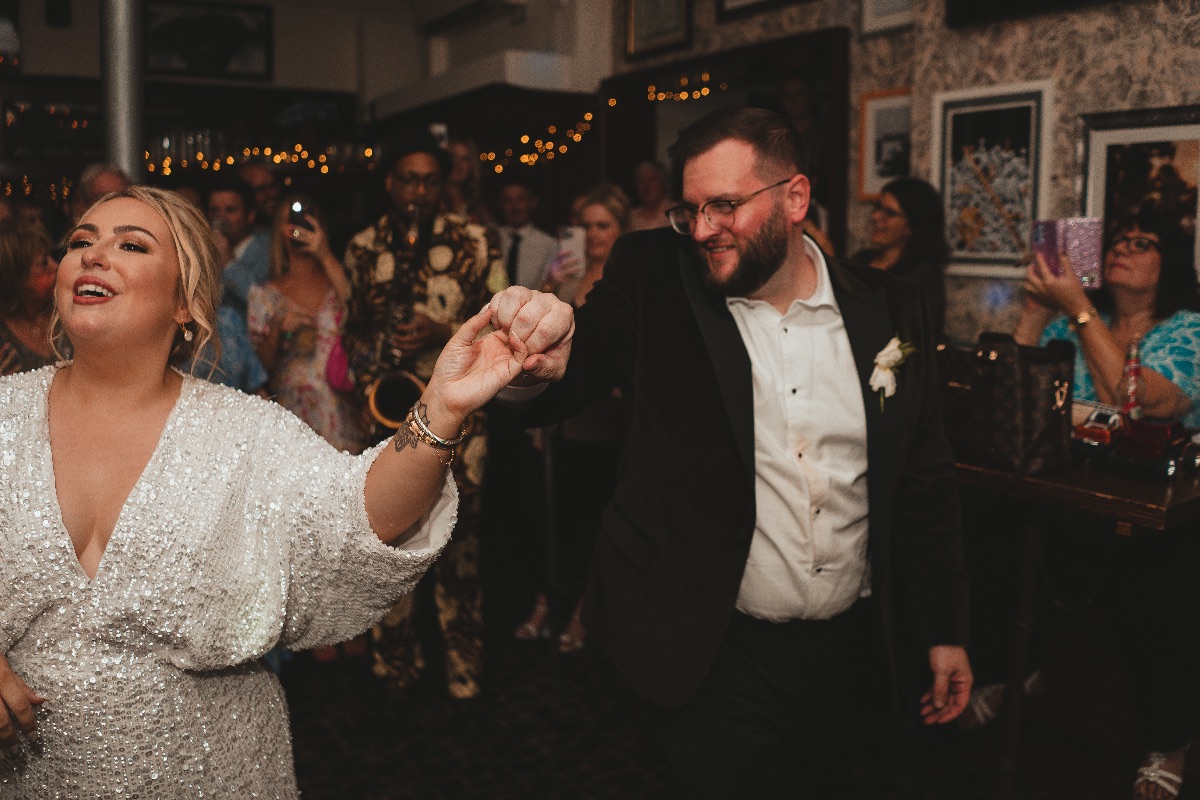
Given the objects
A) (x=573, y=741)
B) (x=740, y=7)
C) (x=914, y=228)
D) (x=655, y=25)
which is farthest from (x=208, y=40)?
(x=573, y=741)

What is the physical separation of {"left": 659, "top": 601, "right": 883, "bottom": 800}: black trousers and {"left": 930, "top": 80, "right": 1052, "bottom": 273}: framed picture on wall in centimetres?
247

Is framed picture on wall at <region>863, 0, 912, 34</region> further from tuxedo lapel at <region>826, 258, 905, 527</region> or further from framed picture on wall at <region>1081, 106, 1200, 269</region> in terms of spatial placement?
tuxedo lapel at <region>826, 258, 905, 527</region>

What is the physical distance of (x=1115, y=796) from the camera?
2.93 m

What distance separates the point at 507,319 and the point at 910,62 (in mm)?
3992

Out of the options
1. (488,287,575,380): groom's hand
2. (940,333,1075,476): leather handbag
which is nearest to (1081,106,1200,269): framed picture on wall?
(940,333,1075,476): leather handbag

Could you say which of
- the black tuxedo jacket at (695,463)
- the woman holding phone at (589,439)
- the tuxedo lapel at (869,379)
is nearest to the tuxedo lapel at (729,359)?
the black tuxedo jacket at (695,463)

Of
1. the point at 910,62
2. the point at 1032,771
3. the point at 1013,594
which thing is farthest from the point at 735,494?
the point at 910,62

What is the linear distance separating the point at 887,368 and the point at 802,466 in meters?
0.27

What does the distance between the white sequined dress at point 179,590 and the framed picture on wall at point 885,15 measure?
4.11 metres

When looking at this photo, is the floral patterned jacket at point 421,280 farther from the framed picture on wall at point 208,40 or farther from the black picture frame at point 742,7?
the framed picture on wall at point 208,40

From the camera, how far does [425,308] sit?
11.0ft

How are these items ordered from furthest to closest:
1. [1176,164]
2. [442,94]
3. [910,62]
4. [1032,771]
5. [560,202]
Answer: [442,94] < [560,202] < [910,62] < [1176,164] < [1032,771]

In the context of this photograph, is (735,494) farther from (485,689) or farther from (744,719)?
(485,689)

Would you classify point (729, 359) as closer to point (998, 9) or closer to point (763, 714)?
point (763, 714)
